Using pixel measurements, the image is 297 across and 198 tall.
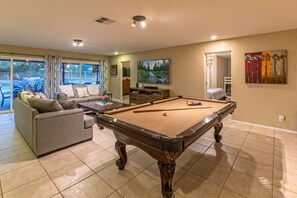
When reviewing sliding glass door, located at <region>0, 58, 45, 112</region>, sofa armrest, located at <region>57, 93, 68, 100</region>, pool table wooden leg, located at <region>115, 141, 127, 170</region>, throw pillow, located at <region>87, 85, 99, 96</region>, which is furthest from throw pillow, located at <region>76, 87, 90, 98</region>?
pool table wooden leg, located at <region>115, 141, 127, 170</region>

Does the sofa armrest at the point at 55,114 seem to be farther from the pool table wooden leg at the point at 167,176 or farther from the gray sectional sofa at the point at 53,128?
the pool table wooden leg at the point at 167,176

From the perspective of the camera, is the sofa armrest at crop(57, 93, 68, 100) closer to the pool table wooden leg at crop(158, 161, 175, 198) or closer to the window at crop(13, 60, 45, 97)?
the window at crop(13, 60, 45, 97)

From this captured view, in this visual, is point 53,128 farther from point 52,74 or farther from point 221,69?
point 221,69

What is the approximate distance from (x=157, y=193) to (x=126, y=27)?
3222mm

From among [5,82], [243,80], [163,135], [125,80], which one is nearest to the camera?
[163,135]

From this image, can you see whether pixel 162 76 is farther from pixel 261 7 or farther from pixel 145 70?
pixel 261 7

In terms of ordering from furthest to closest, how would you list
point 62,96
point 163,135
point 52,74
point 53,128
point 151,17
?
1. point 52,74
2. point 62,96
3. point 151,17
4. point 53,128
5. point 163,135

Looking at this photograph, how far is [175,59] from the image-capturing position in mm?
5715

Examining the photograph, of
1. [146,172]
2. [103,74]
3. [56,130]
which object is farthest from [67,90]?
[146,172]

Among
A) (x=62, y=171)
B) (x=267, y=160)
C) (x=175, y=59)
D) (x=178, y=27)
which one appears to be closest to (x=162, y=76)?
(x=175, y=59)

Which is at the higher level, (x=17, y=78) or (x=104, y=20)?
(x=104, y=20)

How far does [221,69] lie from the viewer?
9.27m

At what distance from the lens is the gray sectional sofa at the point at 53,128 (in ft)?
8.26

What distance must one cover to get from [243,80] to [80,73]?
22.2 ft
